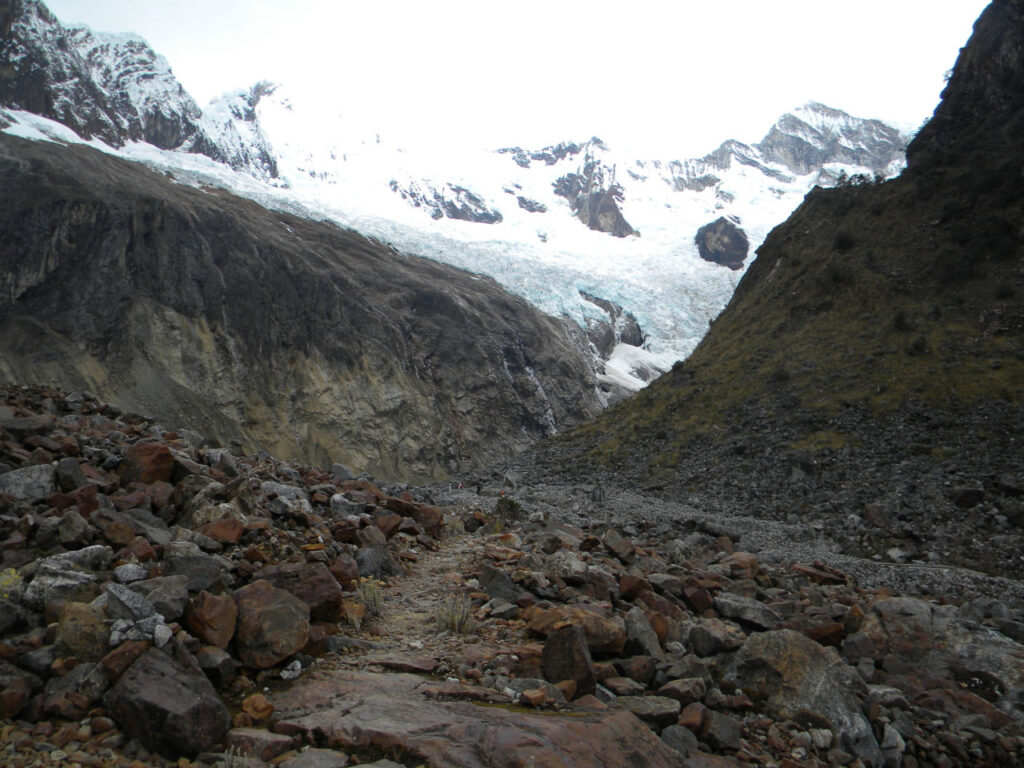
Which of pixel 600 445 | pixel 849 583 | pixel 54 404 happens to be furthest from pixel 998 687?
pixel 600 445

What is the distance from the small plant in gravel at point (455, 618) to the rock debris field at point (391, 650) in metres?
0.02

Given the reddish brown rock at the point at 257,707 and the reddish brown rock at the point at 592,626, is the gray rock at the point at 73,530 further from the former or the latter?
the reddish brown rock at the point at 592,626

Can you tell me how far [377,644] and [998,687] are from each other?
607 centimetres

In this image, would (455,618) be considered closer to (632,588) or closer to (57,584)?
(632,588)

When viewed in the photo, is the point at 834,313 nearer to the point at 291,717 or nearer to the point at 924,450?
the point at 924,450

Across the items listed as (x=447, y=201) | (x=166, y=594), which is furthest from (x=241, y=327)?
(x=447, y=201)

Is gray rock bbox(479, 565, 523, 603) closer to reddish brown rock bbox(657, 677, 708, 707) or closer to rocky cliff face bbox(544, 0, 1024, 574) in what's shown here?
reddish brown rock bbox(657, 677, 708, 707)

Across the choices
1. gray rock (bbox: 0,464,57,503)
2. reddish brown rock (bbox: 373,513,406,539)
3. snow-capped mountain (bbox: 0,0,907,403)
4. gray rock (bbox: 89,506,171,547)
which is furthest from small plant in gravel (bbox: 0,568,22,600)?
snow-capped mountain (bbox: 0,0,907,403)

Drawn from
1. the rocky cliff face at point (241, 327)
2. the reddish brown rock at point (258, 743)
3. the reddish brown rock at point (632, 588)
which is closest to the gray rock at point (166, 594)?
the reddish brown rock at point (258, 743)

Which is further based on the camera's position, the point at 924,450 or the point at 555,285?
the point at 555,285

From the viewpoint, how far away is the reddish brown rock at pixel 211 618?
4.14 meters

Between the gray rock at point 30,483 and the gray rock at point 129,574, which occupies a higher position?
the gray rock at point 129,574

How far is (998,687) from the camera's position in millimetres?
5840

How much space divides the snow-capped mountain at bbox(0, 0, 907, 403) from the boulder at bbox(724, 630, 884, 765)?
67974 mm
